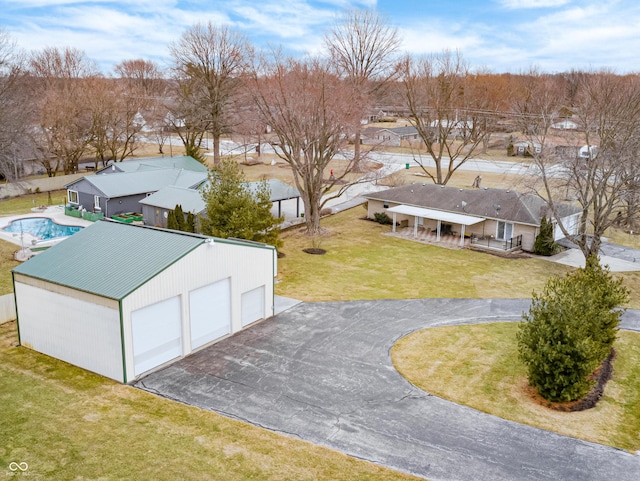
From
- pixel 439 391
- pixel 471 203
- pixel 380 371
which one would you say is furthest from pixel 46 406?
Answer: pixel 471 203

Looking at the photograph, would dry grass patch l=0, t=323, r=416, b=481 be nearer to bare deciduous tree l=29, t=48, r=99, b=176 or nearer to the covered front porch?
the covered front porch

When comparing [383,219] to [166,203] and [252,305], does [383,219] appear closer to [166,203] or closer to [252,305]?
[166,203]

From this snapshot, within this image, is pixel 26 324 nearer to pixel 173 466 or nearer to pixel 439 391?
pixel 173 466

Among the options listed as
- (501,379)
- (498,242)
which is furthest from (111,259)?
(498,242)

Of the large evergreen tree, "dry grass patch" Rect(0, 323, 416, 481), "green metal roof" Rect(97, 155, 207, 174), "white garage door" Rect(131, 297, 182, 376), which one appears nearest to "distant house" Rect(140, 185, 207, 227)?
the large evergreen tree

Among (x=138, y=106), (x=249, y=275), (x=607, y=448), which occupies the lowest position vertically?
(x=607, y=448)
